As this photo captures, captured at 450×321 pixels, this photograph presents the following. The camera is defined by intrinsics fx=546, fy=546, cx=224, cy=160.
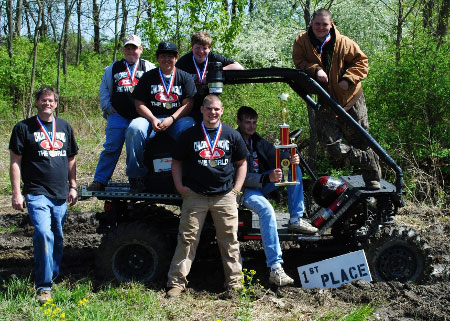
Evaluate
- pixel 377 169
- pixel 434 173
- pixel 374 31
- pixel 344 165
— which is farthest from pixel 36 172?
pixel 374 31

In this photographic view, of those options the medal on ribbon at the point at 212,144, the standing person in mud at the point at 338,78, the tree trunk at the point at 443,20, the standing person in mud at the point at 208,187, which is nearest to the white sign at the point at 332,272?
the standing person in mud at the point at 208,187

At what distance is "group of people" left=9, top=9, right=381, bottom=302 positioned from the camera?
197 inches

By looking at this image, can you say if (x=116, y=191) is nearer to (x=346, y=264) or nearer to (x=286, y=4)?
(x=346, y=264)

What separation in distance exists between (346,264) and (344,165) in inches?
171

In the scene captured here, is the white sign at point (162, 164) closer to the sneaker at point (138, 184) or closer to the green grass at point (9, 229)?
the sneaker at point (138, 184)

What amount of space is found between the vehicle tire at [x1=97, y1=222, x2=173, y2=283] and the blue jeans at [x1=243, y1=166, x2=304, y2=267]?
0.95 meters

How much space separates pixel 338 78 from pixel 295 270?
6.87ft

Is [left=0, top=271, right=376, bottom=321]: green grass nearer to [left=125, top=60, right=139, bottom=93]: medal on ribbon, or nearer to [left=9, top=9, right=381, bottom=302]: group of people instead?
[left=9, top=9, right=381, bottom=302]: group of people

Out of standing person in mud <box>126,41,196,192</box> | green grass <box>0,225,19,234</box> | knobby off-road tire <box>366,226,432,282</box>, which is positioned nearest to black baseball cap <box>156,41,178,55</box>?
standing person in mud <box>126,41,196,192</box>

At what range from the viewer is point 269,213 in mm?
5227

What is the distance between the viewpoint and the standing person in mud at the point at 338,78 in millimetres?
5301

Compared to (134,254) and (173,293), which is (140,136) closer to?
(134,254)

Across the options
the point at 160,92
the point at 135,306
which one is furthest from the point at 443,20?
the point at 135,306

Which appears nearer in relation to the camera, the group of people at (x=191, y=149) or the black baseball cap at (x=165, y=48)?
the group of people at (x=191, y=149)
